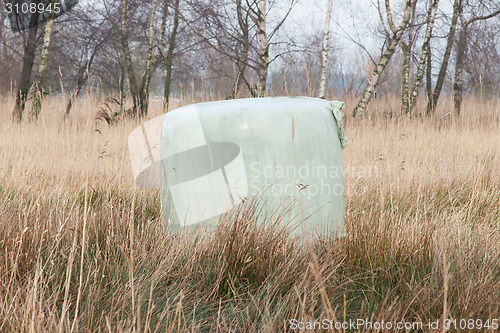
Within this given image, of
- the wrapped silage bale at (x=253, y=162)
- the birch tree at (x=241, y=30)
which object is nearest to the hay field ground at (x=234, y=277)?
the wrapped silage bale at (x=253, y=162)

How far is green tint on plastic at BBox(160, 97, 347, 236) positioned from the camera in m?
1.67

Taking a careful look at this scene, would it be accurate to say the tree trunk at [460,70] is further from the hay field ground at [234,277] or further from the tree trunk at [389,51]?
the hay field ground at [234,277]

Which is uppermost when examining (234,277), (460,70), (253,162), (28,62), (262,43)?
(262,43)

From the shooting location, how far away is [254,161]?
167cm

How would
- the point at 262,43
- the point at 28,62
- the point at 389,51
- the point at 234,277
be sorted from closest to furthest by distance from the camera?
the point at 234,277
the point at 262,43
the point at 389,51
the point at 28,62

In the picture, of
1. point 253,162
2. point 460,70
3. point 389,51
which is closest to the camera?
point 253,162

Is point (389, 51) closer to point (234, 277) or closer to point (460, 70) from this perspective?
point (460, 70)

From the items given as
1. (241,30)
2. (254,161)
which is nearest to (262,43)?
(241,30)

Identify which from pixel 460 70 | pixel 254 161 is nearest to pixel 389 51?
pixel 460 70

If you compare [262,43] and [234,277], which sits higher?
[262,43]

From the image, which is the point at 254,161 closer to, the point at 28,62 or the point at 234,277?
the point at 234,277

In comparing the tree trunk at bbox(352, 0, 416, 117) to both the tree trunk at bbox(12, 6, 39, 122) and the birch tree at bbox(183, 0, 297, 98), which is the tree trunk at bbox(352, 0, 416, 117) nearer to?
the birch tree at bbox(183, 0, 297, 98)

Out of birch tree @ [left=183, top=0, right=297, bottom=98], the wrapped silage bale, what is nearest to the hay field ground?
the wrapped silage bale

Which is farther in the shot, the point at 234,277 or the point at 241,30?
the point at 241,30
